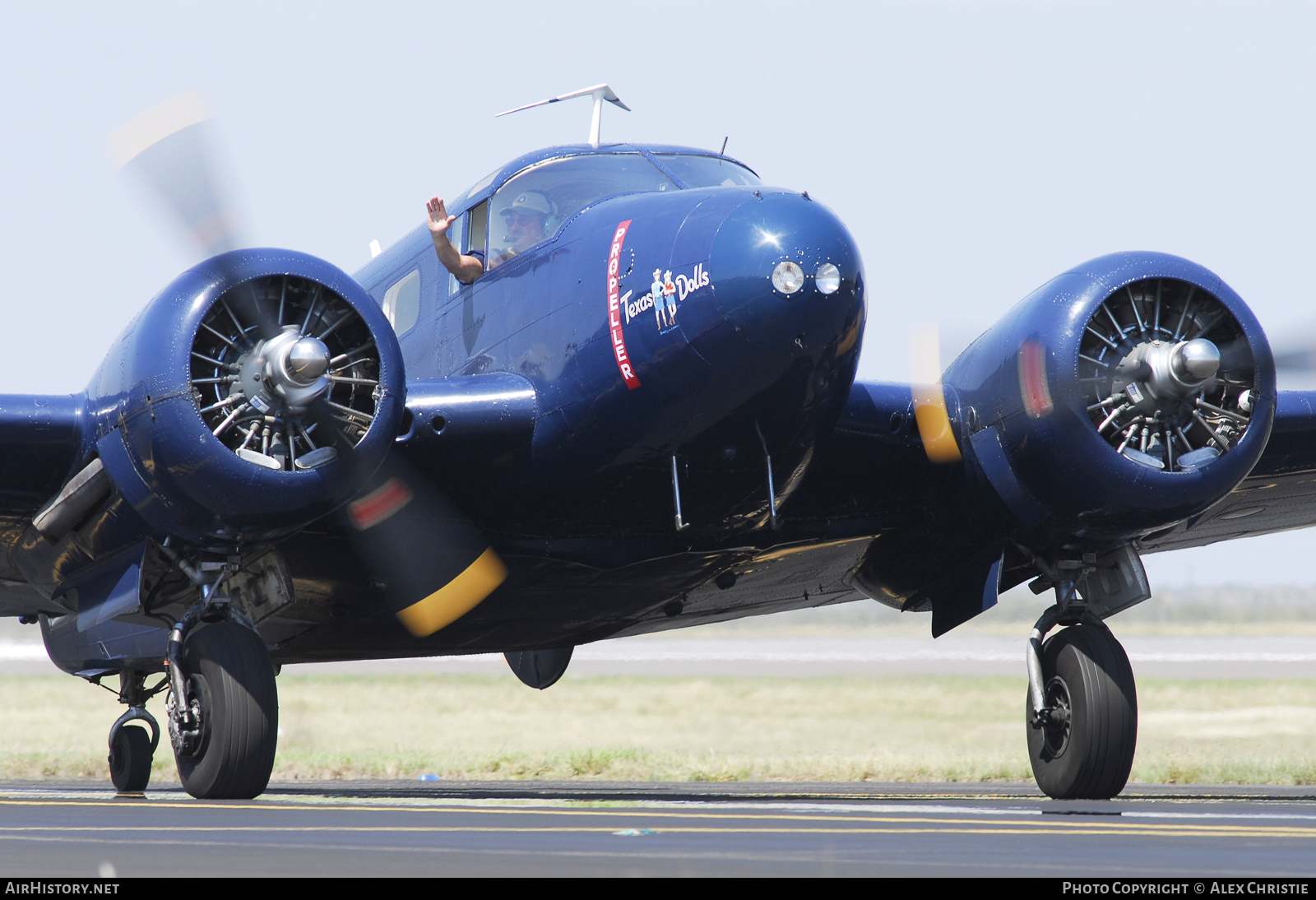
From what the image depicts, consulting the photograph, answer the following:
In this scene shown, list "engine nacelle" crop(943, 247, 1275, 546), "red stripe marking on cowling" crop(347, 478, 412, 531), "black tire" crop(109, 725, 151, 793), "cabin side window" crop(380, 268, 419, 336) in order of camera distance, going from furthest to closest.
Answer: "black tire" crop(109, 725, 151, 793)
"cabin side window" crop(380, 268, 419, 336)
"red stripe marking on cowling" crop(347, 478, 412, 531)
"engine nacelle" crop(943, 247, 1275, 546)

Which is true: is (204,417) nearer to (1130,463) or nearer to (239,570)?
(239,570)

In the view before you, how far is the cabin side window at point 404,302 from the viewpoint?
13141 millimetres

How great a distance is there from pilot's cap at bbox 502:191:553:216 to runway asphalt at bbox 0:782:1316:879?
4062 mm

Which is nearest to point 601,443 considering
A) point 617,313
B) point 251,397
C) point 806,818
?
point 617,313

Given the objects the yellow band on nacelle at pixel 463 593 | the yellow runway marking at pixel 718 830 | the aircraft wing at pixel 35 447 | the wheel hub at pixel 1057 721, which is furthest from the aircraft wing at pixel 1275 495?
the aircraft wing at pixel 35 447

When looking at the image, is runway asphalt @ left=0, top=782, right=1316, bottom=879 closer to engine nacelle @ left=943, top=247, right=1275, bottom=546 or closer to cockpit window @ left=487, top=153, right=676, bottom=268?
engine nacelle @ left=943, top=247, right=1275, bottom=546

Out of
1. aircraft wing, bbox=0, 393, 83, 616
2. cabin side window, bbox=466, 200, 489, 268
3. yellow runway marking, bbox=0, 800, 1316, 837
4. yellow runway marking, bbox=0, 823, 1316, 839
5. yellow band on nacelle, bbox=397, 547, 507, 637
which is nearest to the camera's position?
yellow runway marking, bbox=0, 823, 1316, 839

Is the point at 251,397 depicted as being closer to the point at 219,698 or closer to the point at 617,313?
the point at 219,698

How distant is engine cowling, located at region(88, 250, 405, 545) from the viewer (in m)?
9.80

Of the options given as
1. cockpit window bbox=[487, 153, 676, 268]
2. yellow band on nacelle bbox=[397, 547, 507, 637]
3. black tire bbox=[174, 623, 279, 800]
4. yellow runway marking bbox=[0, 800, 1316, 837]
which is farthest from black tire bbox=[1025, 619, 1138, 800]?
black tire bbox=[174, 623, 279, 800]

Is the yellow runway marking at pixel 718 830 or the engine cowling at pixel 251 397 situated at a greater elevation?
the engine cowling at pixel 251 397

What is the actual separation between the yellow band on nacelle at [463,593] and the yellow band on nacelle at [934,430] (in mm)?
3133

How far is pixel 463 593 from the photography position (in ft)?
39.6

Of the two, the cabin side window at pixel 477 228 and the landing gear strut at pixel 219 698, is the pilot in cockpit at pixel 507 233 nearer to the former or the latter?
the cabin side window at pixel 477 228
